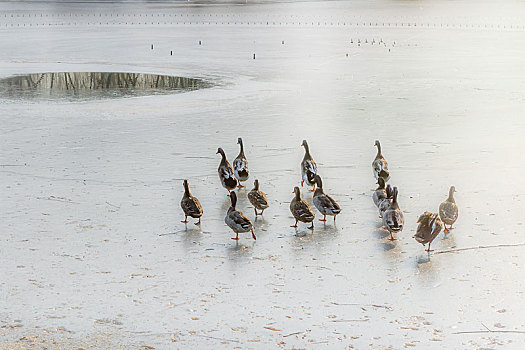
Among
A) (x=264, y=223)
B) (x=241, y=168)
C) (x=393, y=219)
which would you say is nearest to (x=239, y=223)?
(x=264, y=223)

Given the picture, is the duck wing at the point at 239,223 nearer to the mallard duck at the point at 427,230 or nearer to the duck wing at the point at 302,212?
the duck wing at the point at 302,212

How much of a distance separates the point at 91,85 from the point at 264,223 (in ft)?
57.4

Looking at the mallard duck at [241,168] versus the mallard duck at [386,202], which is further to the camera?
the mallard duck at [241,168]

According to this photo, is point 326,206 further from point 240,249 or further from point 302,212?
point 240,249

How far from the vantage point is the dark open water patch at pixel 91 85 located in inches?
968

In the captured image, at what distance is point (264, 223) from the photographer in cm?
1125

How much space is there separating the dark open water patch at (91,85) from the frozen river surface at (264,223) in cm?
117

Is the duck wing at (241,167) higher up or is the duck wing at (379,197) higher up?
the duck wing at (241,167)

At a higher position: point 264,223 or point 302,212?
point 302,212

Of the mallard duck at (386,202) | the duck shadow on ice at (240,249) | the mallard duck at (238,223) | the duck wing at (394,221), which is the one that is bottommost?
the duck shadow on ice at (240,249)

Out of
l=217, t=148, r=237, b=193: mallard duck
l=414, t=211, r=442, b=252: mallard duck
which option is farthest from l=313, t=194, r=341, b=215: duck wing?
l=217, t=148, r=237, b=193: mallard duck

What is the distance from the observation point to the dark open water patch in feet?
80.6

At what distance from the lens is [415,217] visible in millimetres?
11391

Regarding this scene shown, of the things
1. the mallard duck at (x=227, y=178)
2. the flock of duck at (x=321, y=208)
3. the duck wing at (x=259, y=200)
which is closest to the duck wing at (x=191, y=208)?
the flock of duck at (x=321, y=208)
